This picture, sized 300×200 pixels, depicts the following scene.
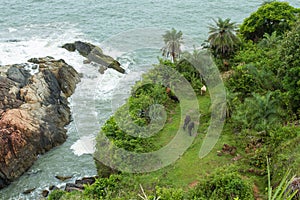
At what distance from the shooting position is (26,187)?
27.9 meters

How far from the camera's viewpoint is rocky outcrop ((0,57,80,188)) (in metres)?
29.2

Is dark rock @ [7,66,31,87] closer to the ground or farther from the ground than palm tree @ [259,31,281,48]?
closer to the ground

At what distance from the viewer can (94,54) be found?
157 feet

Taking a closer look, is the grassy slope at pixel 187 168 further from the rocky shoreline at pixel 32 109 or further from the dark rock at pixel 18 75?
the dark rock at pixel 18 75

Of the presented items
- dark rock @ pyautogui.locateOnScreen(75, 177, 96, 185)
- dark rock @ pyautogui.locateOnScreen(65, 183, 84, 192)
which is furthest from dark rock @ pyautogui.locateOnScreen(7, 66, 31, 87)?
dark rock @ pyautogui.locateOnScreen(65, 183, 84, 192)

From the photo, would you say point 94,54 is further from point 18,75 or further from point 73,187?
point 73,187

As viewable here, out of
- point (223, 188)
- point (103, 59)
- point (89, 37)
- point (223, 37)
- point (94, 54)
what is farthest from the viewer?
point (89, 37)

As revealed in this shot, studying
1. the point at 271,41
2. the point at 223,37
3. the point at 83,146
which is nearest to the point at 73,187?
the point at 83,146

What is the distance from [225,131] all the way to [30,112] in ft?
55.8

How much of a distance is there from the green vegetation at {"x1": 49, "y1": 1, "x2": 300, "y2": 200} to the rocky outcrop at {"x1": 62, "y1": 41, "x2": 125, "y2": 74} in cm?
1052

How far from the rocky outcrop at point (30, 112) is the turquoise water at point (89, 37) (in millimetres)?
892

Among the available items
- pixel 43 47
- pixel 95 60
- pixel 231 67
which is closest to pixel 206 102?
pixel 231 67

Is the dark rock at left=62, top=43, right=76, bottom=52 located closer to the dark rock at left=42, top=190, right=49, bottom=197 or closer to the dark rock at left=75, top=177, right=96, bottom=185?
the dark rock at left=75, top=177, right=96, bottom=185

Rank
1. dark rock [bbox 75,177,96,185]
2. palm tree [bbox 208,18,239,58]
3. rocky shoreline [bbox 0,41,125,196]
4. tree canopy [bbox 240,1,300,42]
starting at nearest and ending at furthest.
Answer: dark rock [bbox 75,177,96,185]
rocky shoreline [bbox 0,41,125,196]
palm tree [bbox 208,18,239,58]
tree canopy [bbox 240,1,300,42]
